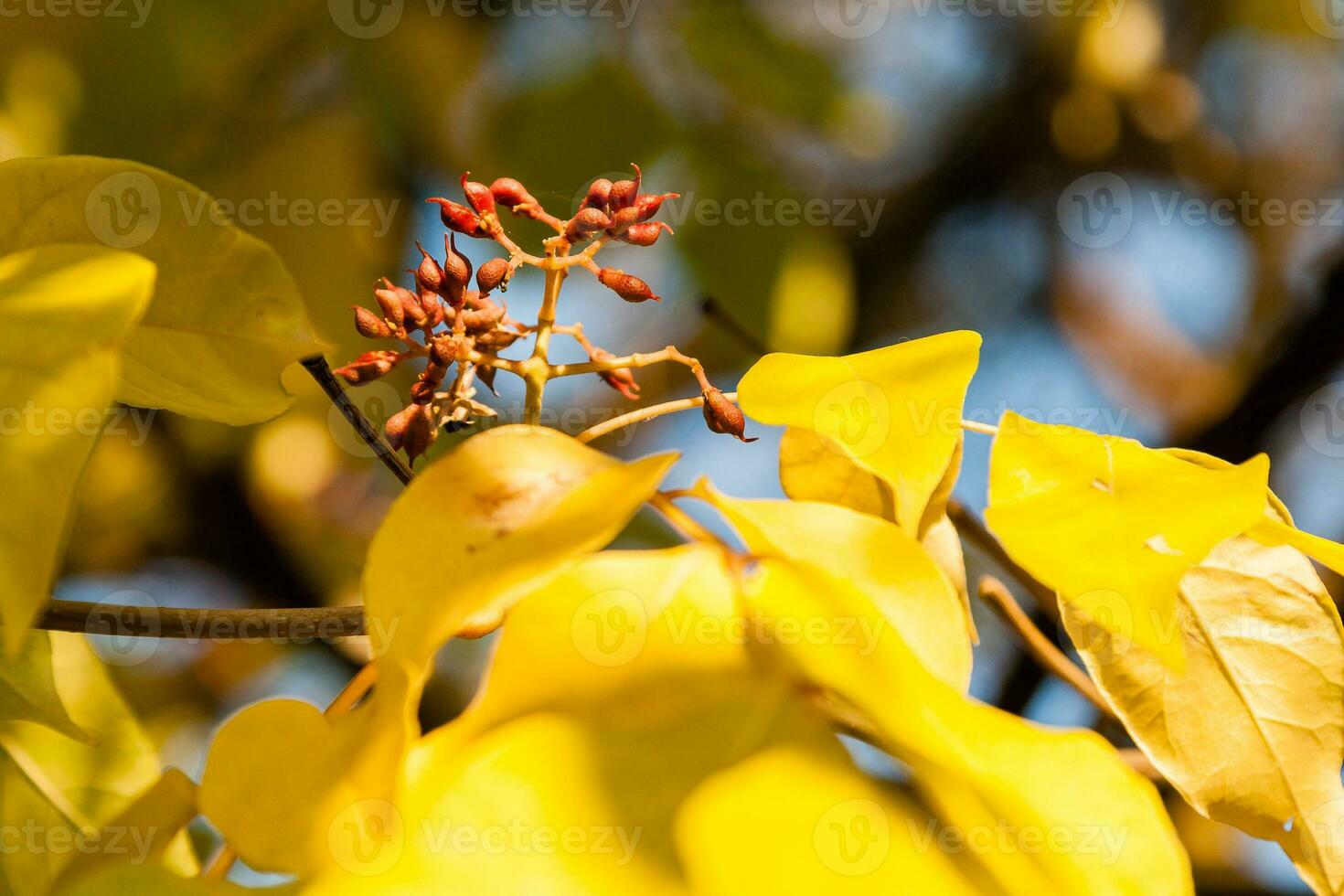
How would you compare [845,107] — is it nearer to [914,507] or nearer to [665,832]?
[914,507]

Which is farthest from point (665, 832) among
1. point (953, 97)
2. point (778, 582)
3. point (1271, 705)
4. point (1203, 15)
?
point (1203, 15)

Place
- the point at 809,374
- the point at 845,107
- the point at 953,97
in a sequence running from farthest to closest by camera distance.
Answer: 1. the point at 953,97
2. the point at 845,107
3. the point at 809,374

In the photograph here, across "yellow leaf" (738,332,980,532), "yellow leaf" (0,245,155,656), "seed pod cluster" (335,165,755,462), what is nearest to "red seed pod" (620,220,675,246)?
"seed pod cluster" (335,165,755,462)

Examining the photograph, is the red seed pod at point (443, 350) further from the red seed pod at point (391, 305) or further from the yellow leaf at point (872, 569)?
the yellow leaf at point (872, 569)

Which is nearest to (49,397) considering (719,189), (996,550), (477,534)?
(477,534)

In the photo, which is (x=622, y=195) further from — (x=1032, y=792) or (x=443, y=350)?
(x=1032, y=792)

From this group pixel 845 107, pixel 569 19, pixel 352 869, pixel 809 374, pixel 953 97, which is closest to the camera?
pixel 352 869

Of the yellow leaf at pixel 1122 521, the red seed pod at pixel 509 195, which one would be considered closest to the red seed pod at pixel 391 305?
the red seed pod at pixel 509 195
